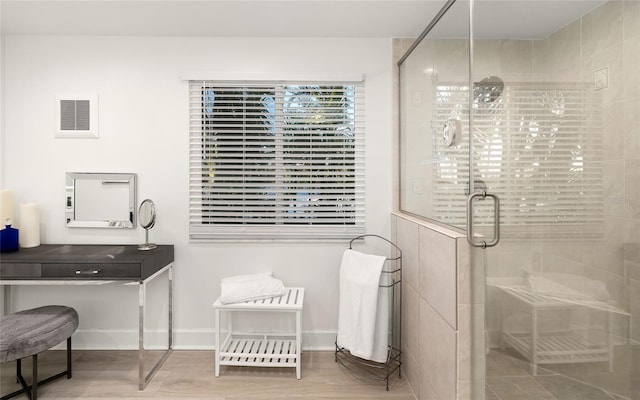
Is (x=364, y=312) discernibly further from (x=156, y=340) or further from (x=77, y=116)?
(x=77, y=116)

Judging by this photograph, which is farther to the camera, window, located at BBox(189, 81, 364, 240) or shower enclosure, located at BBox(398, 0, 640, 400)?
window, located at BBox(189, 81, 364, 240)

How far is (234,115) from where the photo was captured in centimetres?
279

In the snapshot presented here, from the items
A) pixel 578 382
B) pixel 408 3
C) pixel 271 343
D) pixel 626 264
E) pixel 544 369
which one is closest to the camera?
pixel 626 264

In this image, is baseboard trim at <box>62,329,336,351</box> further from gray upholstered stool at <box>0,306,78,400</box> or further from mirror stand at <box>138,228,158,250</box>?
mirror stand at <box>138,228,158,250</box>

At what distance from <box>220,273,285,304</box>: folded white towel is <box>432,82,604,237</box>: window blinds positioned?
4.44 ft

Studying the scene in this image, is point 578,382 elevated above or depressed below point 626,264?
below

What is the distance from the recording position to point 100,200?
280cm

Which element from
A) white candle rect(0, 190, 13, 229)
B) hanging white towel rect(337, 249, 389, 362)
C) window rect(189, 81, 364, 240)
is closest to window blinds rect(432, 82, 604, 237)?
hanging white towel rect(337, 249, 389, 362)

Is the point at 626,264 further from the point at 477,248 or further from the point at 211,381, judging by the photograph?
the point at 211,381

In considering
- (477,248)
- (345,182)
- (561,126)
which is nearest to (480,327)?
(477,248)

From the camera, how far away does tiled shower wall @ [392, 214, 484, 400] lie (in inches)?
65.0

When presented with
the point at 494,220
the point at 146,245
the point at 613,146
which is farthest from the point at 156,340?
the point at 613,146

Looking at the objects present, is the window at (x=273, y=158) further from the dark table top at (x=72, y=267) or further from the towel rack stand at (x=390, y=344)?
the dark table top at (x=72, y=267)

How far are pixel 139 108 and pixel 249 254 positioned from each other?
1.42 meters
